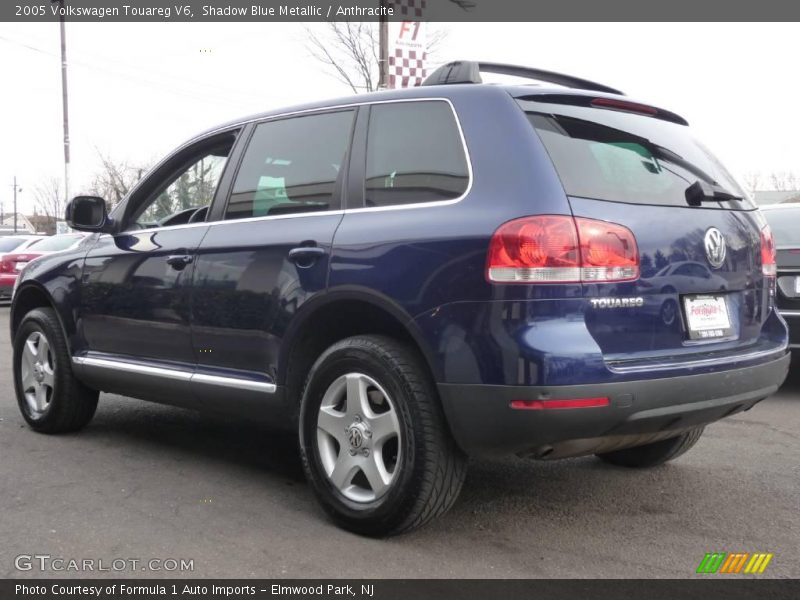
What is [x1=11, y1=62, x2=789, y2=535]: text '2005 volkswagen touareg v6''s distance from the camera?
305cm

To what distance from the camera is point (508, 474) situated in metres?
4.45

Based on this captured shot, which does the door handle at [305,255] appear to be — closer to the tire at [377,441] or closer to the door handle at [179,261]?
the tire at [377,441]

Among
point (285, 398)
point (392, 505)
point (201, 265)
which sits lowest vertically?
point (392, 505)

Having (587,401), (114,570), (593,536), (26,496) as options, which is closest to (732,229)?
(587,401)

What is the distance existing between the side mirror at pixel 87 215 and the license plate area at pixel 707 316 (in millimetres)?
3346

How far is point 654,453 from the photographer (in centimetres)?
443

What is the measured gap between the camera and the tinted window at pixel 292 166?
3.91m

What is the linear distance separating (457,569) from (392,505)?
1.15 ft

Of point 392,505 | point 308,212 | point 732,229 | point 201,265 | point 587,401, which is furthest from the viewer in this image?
point 201,265

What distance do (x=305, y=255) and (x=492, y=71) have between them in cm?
120

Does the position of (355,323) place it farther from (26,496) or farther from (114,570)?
(26,496)

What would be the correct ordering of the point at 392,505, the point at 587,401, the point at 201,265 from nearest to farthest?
the point at 587,401 < the point at 392,505 < the point at 201,265

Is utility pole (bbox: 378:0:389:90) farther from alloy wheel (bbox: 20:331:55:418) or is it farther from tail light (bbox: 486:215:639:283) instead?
tail light (bbox: 486:215:639:283)

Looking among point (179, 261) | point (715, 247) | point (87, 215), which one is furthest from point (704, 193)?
point (87, 215)
